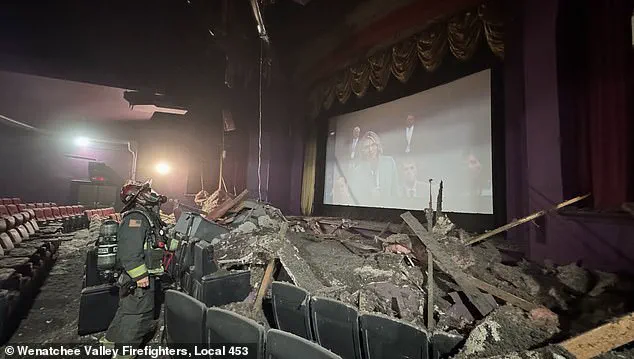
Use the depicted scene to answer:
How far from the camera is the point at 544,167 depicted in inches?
127

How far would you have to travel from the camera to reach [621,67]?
2.77 m

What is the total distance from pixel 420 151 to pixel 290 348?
4.71 metres

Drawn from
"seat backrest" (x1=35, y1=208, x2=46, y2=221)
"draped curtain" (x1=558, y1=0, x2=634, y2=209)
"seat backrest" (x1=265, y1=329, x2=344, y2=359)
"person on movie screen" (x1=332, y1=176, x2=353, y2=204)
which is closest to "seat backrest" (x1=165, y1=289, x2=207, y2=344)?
"seat backrest" (x1=265, y1=329, x2=344, y2=359)

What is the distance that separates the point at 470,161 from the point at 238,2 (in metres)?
6.07

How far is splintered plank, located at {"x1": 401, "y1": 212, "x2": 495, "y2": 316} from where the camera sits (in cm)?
238

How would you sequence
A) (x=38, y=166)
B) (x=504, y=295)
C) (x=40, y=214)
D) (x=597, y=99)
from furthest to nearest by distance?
(x=38, y=166) → (x=40, y=214) → (x=597, y=99) → (x=504, y=295)

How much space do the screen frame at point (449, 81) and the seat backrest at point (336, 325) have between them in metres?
3.27

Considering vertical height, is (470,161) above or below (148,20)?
below

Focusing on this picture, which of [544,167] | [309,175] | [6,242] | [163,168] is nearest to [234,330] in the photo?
[544,167]

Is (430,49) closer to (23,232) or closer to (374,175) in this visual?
(374,175)

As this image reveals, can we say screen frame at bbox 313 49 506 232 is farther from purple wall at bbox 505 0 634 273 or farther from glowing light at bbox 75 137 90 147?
glowing light at bbox 75 137 90 147

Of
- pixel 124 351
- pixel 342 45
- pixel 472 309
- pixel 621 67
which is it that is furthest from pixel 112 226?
pixel 342 45

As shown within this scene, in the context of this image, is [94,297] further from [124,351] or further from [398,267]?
[398,267]

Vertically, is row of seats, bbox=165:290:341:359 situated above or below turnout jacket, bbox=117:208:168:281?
below
